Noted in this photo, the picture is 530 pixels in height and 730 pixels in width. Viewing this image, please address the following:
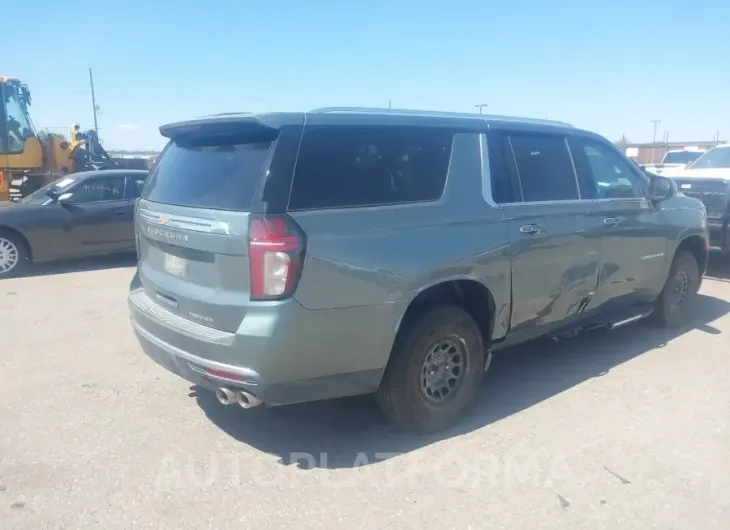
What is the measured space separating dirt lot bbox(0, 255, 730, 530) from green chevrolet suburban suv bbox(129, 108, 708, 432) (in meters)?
0.43

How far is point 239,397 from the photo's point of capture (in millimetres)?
3363

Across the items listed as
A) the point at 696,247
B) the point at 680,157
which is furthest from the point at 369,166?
the point at 680,157

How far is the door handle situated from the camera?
426 centimetres

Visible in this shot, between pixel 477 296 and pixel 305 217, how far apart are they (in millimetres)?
1464

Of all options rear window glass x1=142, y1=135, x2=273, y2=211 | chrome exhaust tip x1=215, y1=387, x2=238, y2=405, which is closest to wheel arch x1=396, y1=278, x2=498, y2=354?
chrome exhaust tip x1=215, y1=387, x2=238, y2=405

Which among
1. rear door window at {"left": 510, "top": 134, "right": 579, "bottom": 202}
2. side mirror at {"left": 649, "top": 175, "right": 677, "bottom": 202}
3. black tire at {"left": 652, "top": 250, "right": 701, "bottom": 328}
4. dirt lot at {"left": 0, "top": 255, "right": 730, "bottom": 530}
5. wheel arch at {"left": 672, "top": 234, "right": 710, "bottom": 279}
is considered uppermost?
rear door window at {"left": 510, "top": 134, "right": 579, "bottom": 202}

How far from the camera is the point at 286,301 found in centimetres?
317

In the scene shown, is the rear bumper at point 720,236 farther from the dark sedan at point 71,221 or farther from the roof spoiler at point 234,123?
the dark sedan at point 71,221

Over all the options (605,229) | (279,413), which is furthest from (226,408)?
(605,229)

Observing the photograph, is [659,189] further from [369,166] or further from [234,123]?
[234,123]

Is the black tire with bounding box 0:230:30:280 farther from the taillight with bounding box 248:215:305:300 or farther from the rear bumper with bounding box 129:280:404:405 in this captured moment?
the taillight with bounding box 248:215:305:300

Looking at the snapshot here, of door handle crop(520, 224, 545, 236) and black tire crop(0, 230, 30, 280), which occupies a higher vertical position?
door handle crop(520, 224, 545, 236)

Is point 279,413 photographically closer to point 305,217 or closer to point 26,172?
point 305,217

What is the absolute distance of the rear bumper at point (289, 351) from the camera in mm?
3174
